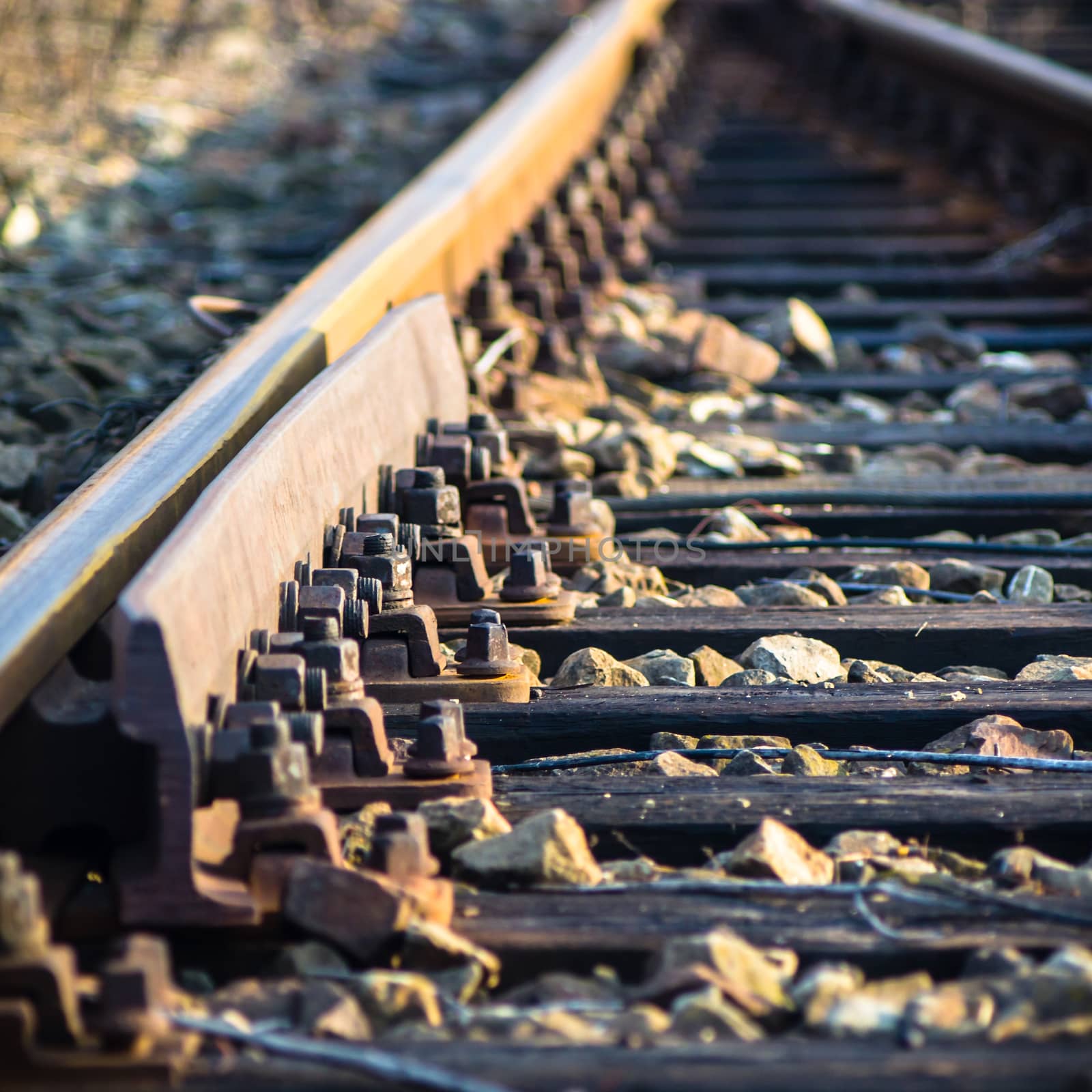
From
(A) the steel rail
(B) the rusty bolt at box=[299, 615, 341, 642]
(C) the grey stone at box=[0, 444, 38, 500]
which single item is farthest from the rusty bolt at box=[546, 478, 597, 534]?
(C) the grey stone at box=[0, 444, 38, 500]

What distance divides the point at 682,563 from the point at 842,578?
317 mm

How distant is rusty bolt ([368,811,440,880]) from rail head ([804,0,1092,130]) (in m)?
4.96

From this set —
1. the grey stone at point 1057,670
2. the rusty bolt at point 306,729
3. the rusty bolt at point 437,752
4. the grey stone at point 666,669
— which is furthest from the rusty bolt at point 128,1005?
the grey stone at point 1057,670

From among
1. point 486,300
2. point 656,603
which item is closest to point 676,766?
point 656,603

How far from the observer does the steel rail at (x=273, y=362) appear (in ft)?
6.12

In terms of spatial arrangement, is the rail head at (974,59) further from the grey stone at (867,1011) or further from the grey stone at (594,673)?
the grey stone at (867,1011)

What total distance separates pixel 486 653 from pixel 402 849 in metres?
0.67

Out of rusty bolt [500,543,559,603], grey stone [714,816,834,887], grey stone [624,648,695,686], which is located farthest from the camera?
rusty bolt [500,543,559,603]

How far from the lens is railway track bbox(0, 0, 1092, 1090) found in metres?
1.51

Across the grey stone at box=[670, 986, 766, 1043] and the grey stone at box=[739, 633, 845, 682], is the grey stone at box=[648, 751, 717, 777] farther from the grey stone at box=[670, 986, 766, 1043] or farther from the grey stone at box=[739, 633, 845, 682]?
the grey stone at box=[670, 986, 766, 1043]

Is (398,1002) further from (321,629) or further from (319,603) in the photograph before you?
(319,603)

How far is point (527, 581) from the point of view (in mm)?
2764

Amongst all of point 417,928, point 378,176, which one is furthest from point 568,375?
point 378,176

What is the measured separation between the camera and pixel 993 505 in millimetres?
3506
